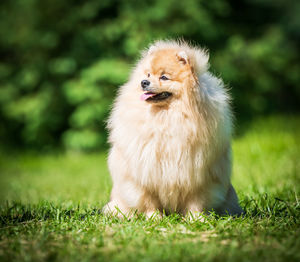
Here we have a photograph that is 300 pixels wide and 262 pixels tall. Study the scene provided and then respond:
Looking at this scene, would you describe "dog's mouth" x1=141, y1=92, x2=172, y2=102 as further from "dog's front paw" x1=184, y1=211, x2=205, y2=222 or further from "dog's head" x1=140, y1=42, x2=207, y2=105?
"dog's front paw" x1=184, y1=211, x2=205, y2=222

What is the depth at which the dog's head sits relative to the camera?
9.27 ft

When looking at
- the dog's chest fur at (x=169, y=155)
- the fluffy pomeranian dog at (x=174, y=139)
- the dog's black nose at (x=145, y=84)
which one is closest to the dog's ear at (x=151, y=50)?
the fluffy pomeranian dog at (x=174, y=139)

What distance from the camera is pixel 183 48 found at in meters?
3.12

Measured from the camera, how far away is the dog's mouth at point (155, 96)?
285cm

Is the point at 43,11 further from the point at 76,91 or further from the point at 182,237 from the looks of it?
the point at 182,237

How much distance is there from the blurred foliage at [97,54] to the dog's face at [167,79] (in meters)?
6.34

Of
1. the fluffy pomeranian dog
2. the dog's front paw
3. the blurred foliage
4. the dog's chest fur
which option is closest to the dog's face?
the fluffy pomeranian dog

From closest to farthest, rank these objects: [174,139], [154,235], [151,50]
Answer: [154,235], [174,139], [151,50]

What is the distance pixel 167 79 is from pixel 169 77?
0.02m

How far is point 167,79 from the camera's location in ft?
9.46

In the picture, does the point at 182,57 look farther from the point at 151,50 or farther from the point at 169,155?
the point at 169,155

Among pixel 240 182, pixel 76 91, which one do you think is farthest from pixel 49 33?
pixel 240 182

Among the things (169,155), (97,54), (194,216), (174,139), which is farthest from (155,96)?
(97,54)

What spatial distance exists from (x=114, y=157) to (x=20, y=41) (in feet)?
29.2
